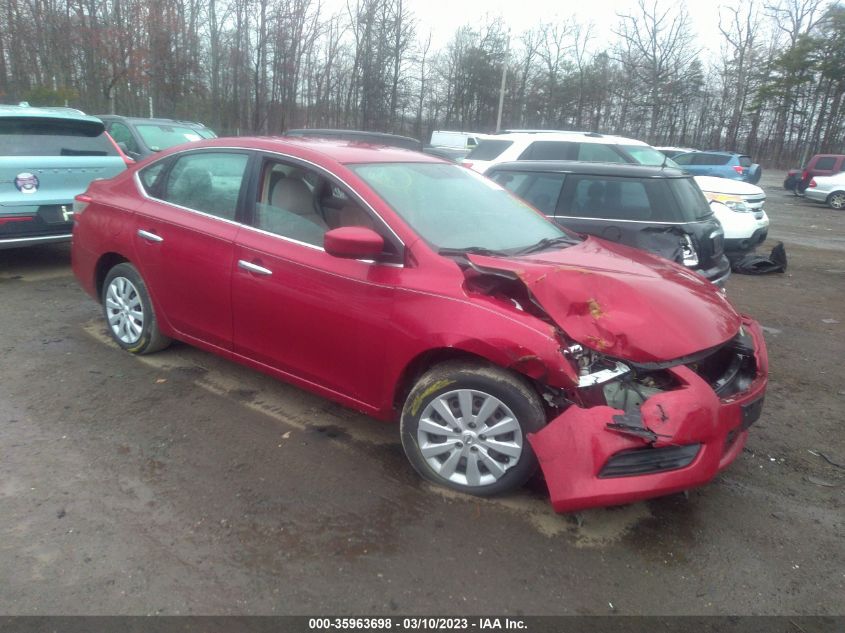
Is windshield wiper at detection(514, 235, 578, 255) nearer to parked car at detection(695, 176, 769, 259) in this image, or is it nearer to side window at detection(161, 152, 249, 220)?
side window at detection(161, 152, 249, 220)

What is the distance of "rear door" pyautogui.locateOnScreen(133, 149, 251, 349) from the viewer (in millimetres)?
3932

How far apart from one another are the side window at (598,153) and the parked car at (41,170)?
6726 millimetres

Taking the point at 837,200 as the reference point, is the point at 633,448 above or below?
below

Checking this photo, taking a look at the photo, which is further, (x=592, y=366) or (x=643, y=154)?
(x=643, y=154)

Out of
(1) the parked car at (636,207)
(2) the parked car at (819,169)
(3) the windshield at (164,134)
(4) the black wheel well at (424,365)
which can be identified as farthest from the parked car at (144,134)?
(2) the parked car at (819,169)

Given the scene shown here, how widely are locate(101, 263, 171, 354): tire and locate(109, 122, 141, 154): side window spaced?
22.9 feet

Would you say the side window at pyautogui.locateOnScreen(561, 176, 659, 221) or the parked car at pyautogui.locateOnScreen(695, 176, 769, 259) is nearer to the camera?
the side window at pyautogui.locateOnScreen(561, 176, 659, 221)

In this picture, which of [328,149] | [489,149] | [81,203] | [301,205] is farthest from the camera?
[489,149]

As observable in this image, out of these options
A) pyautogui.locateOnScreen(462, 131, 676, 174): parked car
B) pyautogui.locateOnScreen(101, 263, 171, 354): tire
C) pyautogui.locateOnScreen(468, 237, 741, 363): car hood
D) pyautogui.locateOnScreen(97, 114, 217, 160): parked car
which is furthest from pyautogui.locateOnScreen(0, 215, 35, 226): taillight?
pyautogui.locateOnScreen(462, 131, 676, 174): parked car

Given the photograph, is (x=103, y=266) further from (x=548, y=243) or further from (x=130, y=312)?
(x=548, y=243)

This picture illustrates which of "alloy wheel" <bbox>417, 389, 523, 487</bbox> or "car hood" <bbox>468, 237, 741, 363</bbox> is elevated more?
"car hood" <bbox>468, 237, 741, 363</bbox>

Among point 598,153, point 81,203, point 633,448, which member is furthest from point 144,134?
point 633,448

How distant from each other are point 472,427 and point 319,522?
0.84m

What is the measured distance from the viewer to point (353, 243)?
10.3ft
